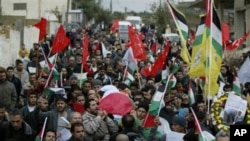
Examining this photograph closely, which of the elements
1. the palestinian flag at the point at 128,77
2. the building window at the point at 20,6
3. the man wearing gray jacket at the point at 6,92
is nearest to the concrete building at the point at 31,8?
the building window at the point at 20,6

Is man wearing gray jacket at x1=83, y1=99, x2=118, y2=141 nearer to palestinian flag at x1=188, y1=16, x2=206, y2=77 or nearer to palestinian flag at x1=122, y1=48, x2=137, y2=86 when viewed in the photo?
palestinian flag at x1=188, y1=16, x2=206, y2=77

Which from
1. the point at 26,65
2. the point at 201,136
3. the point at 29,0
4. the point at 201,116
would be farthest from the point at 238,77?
the point at 29,0

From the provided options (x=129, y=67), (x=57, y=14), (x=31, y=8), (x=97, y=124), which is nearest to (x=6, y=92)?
(x=97, y=124)

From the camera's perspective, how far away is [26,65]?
1920cm

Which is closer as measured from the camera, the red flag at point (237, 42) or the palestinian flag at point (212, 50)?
the palestinian flag at point (212, 50)

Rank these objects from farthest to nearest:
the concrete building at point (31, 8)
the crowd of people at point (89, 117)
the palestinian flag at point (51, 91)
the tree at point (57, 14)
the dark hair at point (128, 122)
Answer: the concrete building at point (31, 8), the tree at point (57, 14), the palestinian flag at point (51, 91), the dark hair at point (128, 122), the crowd of people at point (89, 117)

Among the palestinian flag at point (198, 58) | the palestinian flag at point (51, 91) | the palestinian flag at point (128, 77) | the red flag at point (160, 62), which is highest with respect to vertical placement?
the palestinian flag at point (198, 58)

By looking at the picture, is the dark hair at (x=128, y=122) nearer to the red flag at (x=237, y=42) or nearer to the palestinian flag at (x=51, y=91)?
the palestinian flag at (x=51, y=91)

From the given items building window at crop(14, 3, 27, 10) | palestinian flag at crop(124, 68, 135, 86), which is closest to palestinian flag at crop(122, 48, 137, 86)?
palestinian flag at crop(124, 68, 135, 86)

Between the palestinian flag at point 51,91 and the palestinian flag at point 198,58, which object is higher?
the palestinian flag at point 198,58

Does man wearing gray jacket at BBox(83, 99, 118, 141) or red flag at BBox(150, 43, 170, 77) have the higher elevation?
red flag at BBox(150, 43, 170, 77)

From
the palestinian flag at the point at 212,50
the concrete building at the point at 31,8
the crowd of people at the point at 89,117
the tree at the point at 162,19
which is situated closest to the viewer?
the crowd of people at the point at 89,117

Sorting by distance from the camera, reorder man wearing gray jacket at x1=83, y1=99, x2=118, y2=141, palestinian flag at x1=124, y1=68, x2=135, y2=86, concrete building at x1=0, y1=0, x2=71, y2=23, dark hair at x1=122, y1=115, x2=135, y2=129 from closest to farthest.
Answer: dark hair at x1=122, y1=115, x2=135, y2=129 → man wearing gray jacket at x1=83, y1=99, x2=118, y2=141 → palestinian flag at x1=124, y1=68, x2=135, y2=86 → concrete building at x1=0, y1=0, x2=71, y2=23

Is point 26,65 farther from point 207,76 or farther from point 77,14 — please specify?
point 77,14
